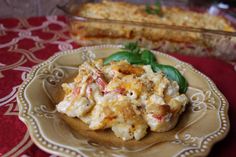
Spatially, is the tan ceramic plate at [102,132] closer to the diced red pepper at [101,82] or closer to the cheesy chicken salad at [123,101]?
the cheesy chicken salad at [123,101]

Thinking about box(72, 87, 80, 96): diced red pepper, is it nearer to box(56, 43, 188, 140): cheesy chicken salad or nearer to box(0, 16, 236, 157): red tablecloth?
box(56, 43, 188, 140): cheesy chicken salad

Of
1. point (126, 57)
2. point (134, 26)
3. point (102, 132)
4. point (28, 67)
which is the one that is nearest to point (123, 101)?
point (102, 132)

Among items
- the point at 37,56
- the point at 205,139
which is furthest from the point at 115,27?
the point at 205,139

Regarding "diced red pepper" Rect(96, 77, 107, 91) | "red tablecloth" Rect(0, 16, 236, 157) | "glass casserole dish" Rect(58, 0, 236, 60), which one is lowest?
"red tablecloth" Rect(0, 16, 236, 157)

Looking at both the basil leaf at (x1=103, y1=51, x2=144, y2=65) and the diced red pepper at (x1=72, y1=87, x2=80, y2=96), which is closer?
the diced red pepper at (x1=72, y1=87, x2=80, y2=96)

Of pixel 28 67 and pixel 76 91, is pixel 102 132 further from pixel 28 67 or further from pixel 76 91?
pixel 28 67

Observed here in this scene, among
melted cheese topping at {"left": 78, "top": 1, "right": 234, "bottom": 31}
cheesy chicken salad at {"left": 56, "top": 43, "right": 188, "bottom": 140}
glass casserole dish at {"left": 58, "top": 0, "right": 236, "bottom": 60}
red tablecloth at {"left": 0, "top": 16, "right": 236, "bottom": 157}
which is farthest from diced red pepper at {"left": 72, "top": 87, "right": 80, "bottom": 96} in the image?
melted cheese topping at {"left": 78, "top": 1, "right": 234, "bottom": 31}
